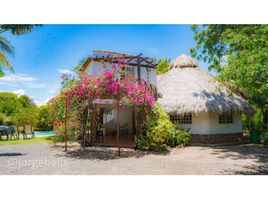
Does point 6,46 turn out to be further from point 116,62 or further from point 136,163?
point 136,163

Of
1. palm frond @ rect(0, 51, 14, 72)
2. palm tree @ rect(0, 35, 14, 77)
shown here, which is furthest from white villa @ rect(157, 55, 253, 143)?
palm tree @ rect(0, 35, 14, 77)

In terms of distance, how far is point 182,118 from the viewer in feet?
45.4

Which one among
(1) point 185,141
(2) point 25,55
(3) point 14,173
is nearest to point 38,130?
(2) point 25,55

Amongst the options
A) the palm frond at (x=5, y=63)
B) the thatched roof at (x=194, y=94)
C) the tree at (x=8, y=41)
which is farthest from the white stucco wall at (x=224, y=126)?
the palm frond at (x=5, y=63)

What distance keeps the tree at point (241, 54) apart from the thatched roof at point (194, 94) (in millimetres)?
1374

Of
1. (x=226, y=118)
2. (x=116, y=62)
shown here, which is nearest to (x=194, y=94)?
(x=226, y=118)

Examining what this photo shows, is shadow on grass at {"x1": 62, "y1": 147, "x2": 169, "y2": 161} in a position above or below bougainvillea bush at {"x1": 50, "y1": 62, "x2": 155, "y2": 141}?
below

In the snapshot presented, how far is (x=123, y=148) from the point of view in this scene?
11180 millimetres

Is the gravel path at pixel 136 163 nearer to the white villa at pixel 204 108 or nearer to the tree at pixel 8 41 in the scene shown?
the white villa at pixel 204 108

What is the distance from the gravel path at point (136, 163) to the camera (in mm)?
7102

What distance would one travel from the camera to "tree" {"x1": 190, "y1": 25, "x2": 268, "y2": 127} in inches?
271

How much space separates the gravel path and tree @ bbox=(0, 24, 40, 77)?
435cm

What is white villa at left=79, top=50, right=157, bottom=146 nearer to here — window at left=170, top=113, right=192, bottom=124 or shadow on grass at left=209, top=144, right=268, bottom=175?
window at left=170, top=113, right=192, bottom=124
